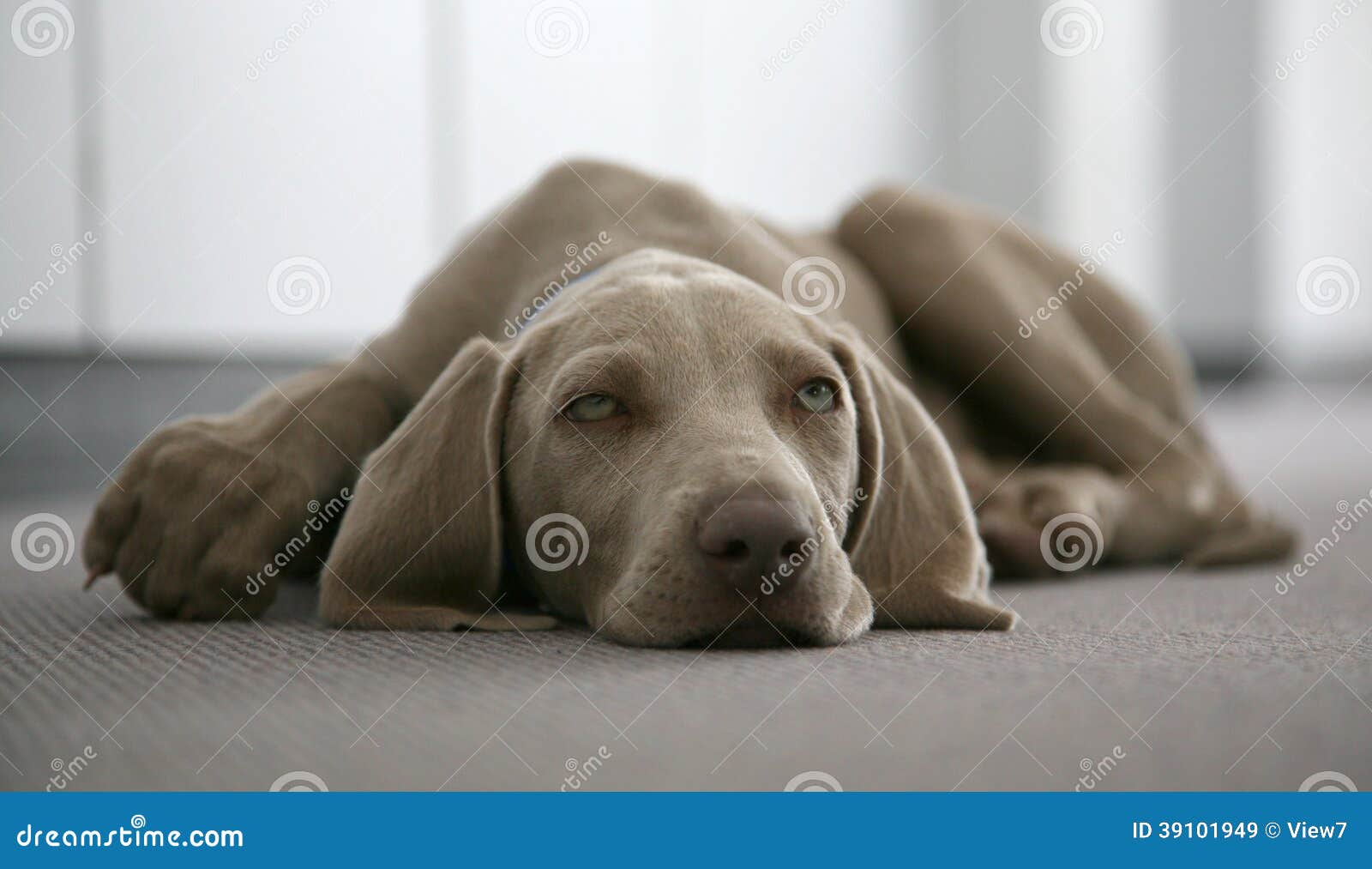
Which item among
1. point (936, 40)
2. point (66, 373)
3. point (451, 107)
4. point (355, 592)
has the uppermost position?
point (936, 40)

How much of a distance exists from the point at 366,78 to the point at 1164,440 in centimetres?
456

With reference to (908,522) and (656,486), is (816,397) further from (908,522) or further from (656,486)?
(656,486)

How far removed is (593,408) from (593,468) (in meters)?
0.11

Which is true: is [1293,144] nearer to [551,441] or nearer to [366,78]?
[366,78]

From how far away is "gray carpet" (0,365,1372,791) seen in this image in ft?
4.68

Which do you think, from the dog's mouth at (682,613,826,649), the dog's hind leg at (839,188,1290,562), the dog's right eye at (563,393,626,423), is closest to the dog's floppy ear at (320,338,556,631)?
the dog's right eye at (563,393,626,423)

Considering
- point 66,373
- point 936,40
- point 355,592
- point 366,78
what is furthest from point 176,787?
point 936,40

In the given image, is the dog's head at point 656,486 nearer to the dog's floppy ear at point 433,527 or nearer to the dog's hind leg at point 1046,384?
the dog's floppy ear at point 433,527

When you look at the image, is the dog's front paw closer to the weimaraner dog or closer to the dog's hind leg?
the weimaraner dog

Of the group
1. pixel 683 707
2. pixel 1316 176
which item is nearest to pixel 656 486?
pixel 683 707

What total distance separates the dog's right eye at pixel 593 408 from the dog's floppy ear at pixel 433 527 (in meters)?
0.18

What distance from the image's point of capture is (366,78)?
21.9 feet

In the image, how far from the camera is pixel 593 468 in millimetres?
2242

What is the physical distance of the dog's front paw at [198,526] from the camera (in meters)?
2.41
